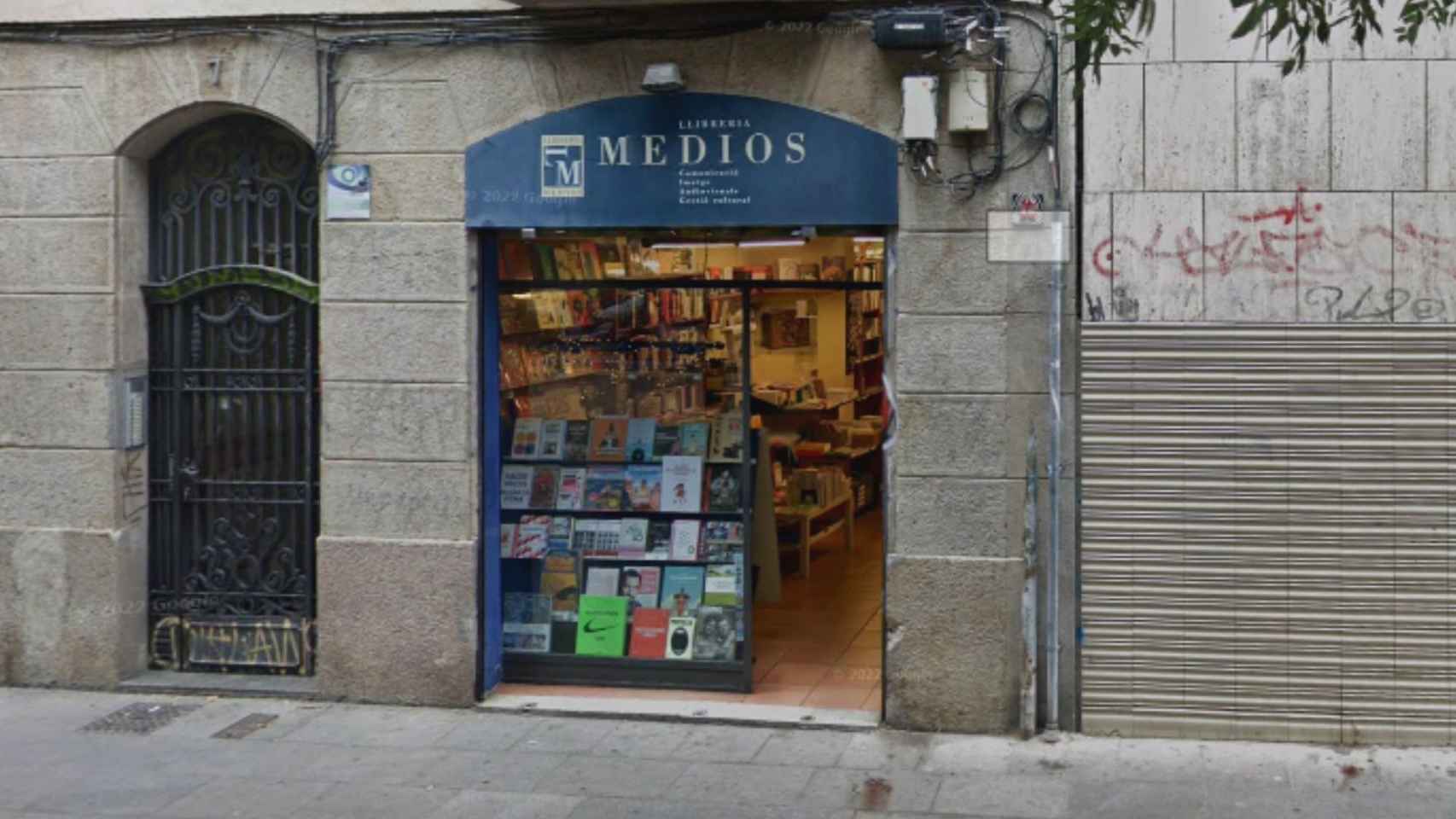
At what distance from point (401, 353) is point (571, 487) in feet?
4.55

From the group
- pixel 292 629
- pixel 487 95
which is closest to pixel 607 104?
pixel 487 95

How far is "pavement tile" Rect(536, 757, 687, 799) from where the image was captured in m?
8.45

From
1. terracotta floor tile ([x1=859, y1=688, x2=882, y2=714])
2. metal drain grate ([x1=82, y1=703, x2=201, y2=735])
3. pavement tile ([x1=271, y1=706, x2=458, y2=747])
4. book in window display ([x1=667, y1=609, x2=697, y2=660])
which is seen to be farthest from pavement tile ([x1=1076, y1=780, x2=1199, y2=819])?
metal drain grate ([x1=82, y1=703, x2=201, y2=735])

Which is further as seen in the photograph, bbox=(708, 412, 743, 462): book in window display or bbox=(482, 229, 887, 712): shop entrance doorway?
bbox=(708, 412, 743, 462): book in window display

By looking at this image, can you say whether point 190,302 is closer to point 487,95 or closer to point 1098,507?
point 487,95

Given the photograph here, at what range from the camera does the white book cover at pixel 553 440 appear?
10.6 meters

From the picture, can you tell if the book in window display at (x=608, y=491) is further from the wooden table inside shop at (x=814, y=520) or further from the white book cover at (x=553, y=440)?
the wooden table inside shop at (x=814, y=520)

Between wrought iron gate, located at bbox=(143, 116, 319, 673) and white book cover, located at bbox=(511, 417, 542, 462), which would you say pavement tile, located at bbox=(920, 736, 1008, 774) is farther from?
wrought iron gate, located at bbox=(143, 116, 319, 673)

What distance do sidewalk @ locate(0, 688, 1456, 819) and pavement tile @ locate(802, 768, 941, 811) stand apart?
15 mm

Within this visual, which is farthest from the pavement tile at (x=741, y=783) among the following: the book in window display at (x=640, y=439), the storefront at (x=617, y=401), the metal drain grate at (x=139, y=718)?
the metal drain grate at (x=139, y=718)

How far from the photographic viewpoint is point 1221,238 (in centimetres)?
908

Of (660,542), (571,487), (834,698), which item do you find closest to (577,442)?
(571,487)

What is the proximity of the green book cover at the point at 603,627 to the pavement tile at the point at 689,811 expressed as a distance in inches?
86.3

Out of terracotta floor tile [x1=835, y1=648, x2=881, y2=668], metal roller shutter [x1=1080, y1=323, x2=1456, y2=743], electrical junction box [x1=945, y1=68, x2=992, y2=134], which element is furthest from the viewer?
terracotta floor tile [x1=835, y1=648, x2=881, y2=668]
